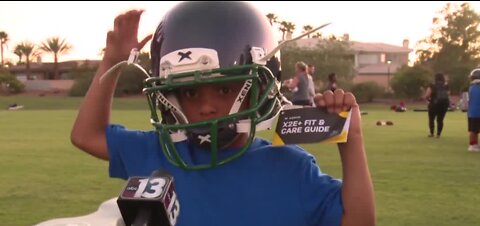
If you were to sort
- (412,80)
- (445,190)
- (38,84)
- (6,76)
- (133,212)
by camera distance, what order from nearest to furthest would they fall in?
(133,212) < (445,190) < (412,80) < (6,76) < (38,84)

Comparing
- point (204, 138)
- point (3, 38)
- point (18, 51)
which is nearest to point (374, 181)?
point (204, 138)

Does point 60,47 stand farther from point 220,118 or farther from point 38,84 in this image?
point 220,118

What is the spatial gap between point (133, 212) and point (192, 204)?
0.71 meters

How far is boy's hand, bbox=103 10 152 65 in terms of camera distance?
2.64m

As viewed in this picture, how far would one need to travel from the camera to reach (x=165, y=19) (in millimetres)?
2377

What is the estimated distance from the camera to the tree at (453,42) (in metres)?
66.4

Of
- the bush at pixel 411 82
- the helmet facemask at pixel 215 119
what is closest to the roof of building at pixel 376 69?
the bush at pixel 411 82

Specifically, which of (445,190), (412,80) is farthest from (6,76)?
(445,190)

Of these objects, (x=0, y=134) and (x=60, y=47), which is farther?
(x=60, y=47)

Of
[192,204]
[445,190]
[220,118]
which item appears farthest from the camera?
[445,190]

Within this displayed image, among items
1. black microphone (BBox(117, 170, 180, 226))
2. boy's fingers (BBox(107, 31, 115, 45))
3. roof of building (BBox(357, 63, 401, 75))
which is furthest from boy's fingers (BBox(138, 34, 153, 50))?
roof of building (BBox(357, 63, 401, 75))

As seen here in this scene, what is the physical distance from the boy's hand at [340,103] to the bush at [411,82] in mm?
51774

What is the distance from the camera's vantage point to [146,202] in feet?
4.91

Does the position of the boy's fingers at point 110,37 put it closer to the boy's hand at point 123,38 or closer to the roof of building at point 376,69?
the boy's hand at point 123,38
